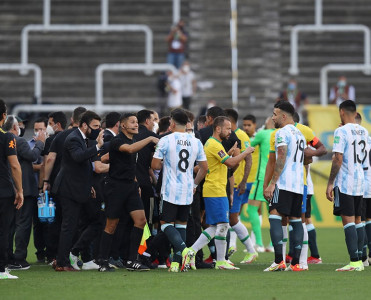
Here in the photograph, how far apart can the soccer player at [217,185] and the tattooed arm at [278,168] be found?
596 millimetres

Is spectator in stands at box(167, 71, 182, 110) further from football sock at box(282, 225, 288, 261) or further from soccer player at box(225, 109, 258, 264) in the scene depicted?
football sock at box(282, 225, 288, 261)

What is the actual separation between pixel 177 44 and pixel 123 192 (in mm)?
15045

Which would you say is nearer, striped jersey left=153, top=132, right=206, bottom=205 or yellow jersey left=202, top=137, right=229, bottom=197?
striped jersey left=153, top=132, right=206, bottom=205

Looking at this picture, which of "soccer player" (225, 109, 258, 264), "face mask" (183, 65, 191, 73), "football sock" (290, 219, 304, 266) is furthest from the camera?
"face mask" (183, 65, 191, 73)

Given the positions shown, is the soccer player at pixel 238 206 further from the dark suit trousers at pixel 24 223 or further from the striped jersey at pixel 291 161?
the dark suit trousers at pixel 24 223

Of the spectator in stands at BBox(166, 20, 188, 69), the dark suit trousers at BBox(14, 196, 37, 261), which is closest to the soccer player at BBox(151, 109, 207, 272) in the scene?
the dark suit trousers at BBox(14, 196, 37, 261)

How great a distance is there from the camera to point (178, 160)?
43.5ft

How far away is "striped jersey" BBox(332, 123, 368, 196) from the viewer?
13.4 metres

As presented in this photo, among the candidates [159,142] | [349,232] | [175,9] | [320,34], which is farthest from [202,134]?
[320,34]

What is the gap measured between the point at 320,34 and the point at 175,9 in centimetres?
464

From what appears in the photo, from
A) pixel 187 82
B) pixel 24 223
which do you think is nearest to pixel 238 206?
pixel 24 223

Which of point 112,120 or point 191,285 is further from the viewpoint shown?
point 112,120

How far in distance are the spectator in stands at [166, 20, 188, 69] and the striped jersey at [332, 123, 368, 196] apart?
47.9 feet

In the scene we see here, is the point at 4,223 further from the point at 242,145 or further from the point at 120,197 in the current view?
the point at 242,145
